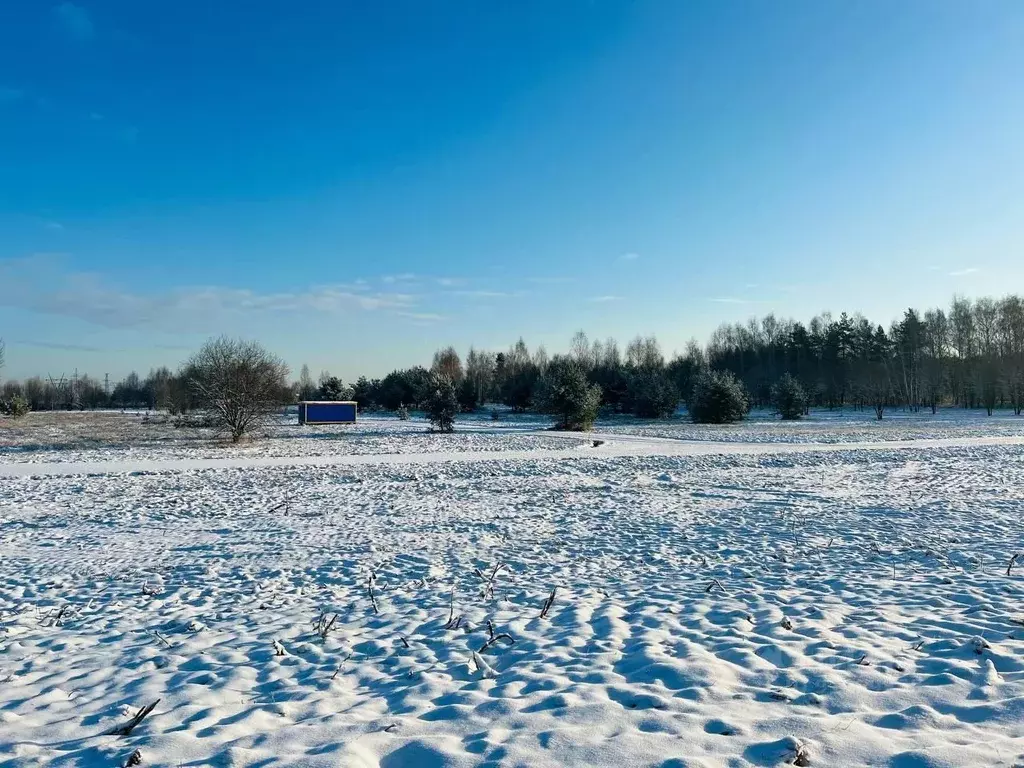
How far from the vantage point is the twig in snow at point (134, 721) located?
3.84m

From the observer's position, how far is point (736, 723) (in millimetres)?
3783

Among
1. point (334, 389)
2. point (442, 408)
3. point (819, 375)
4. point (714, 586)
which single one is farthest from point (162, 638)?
point (819, 375)

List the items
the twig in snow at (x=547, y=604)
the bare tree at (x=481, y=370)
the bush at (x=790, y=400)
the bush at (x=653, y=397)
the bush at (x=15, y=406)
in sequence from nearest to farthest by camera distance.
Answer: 1. the twig in snow at (x=547, y=604)
2. the bush at (x=790, y=400)
3. the bush at (x=15, y=406)
4. the bush at (x=653, y=397)
5. the bare tree at (x=481, y=370)

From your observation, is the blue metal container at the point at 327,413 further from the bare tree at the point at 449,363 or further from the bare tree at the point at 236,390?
the bare tree at the point at 449,363

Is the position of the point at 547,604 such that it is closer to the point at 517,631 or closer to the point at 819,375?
the point at 517,631

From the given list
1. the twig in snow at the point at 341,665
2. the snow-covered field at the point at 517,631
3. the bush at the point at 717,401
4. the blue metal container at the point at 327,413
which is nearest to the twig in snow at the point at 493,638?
the snow-covered field at the point at 517,631

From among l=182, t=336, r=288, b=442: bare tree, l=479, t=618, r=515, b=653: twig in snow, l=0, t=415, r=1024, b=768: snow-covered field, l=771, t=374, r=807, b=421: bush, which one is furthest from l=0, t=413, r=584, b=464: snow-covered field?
l=771, t=374, r=807, b=421: bush

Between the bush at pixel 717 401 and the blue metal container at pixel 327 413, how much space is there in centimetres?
2906

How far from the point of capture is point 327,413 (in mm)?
50281

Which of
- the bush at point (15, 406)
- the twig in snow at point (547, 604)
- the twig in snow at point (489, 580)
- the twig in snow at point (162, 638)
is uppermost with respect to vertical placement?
the bush at point (15, 406)

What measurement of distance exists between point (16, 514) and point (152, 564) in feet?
21.1

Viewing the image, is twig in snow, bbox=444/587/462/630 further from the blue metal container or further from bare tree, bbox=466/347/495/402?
bare tree, bbox=466/347/495/402

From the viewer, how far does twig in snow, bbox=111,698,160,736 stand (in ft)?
12.6

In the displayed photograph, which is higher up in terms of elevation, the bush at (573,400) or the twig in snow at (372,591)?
the bush at (573,400)
